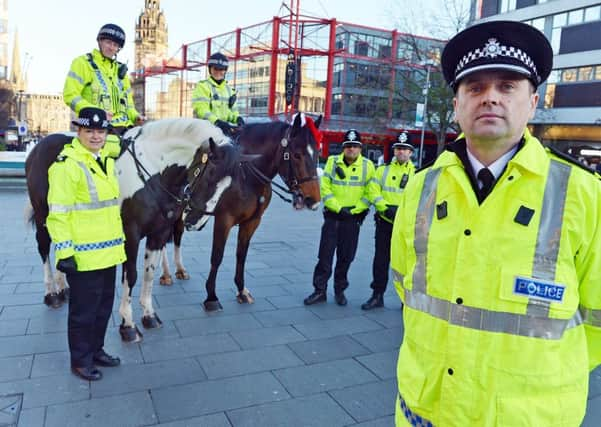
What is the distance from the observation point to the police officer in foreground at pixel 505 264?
55.7 inches

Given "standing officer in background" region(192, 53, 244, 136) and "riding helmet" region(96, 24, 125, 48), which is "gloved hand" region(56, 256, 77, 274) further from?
"standing officer in background" region(192, 53, 244, 136)

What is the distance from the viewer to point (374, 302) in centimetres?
561

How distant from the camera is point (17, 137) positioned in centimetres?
3262

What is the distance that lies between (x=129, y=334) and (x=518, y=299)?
147 inches

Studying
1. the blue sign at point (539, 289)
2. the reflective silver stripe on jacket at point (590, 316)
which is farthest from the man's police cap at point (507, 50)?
the reflective silver stripe on jacket at point (590, 316)

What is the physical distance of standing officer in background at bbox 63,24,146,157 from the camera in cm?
464

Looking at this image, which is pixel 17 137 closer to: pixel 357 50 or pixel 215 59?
pixel 357 50

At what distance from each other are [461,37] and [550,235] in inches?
29.1

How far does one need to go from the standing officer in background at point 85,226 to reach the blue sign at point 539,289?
2.99 m

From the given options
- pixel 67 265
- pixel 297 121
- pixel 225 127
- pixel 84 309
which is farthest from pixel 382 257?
pixel 67 265

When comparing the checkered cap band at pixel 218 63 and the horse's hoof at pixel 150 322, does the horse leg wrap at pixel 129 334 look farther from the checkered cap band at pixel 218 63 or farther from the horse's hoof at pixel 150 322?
the checkered cap band at pixel 218 63

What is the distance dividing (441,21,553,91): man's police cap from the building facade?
29951 millimetres

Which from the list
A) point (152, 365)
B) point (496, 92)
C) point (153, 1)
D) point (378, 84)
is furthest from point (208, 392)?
point (153, 1)

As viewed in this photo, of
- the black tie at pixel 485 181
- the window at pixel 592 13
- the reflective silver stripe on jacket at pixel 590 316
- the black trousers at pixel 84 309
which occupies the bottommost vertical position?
the black trousers at pixel 84 309
